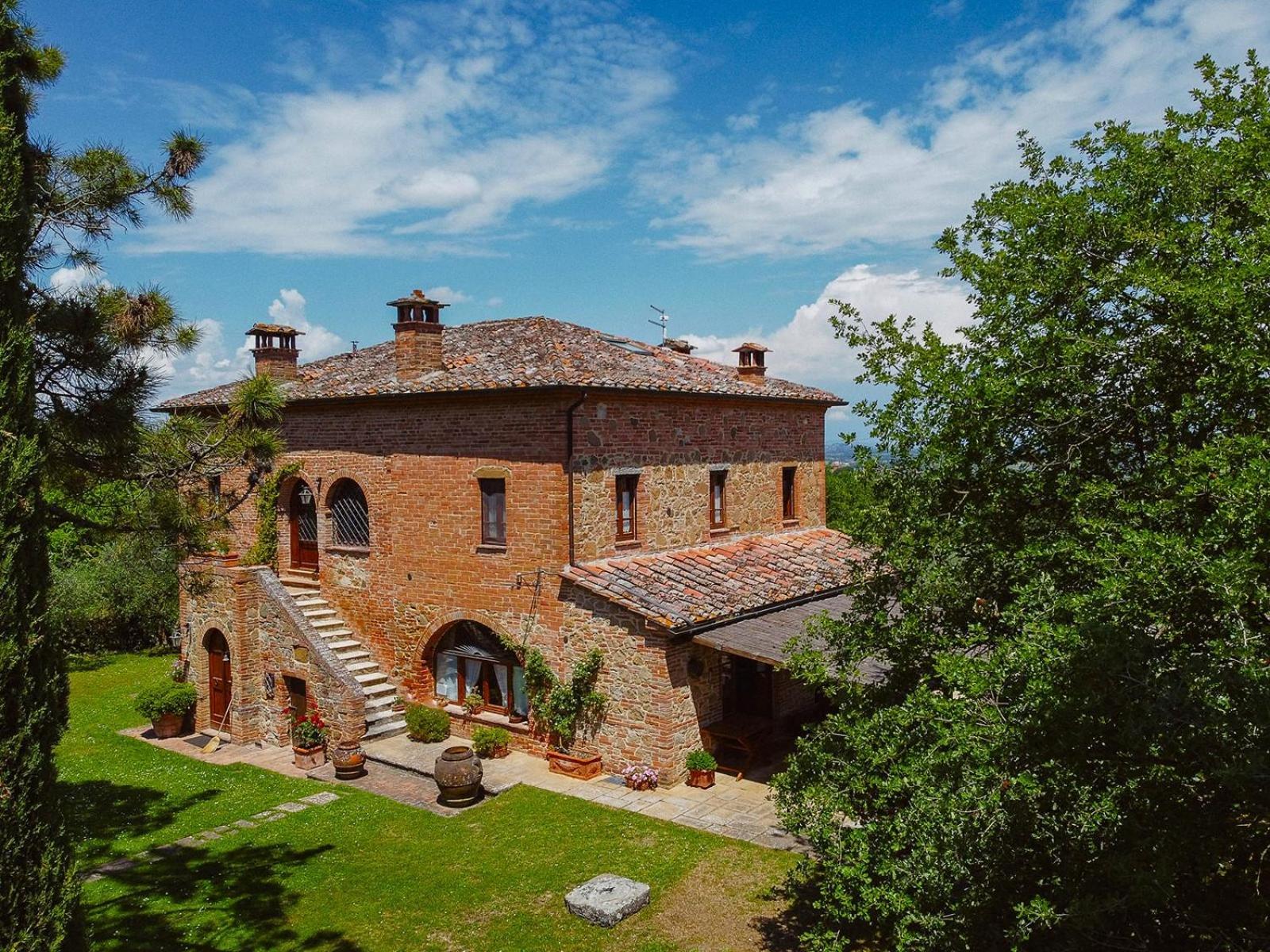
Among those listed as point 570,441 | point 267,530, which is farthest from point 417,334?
point 267,530

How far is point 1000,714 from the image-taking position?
653 centimetres

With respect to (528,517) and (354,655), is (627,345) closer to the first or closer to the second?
(528,517)

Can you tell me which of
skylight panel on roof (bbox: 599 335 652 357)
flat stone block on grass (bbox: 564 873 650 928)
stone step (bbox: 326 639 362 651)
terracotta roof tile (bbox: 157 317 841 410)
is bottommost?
flat stone block on grass (bbox: 564 873 650 928)

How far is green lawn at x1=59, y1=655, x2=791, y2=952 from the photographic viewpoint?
1012 cm

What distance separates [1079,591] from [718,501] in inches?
506

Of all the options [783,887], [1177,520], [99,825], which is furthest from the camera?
[99,825]

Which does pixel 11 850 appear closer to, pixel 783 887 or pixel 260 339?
pixel 783 887

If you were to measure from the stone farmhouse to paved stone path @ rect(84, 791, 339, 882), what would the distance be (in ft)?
7.42

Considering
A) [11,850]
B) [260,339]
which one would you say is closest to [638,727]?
[11,850]

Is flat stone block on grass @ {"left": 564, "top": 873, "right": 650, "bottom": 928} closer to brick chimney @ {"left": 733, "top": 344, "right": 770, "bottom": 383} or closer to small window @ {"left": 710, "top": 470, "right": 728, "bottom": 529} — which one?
small window @ {"left": 710, "top": 470, "right": 728, "bottom": 529}

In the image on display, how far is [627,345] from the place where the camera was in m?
21.7

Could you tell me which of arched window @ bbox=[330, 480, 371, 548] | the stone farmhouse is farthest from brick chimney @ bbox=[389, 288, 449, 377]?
arched window @ bbox=[330, 480, 371, 548]

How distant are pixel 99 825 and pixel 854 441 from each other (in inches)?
527

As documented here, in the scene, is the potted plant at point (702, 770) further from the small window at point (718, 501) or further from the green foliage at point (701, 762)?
the small window at point (718, 501)
